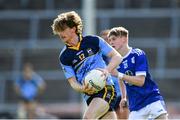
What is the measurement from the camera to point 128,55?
9391 millimetres

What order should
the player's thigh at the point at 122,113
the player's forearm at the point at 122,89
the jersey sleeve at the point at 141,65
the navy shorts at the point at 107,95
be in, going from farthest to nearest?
the player's thigh at the point at 122,113 → the player's forearm at the point at 122,89 → the jersey sleeve at the point at 141,65 → the navy shorts at the point at 107,95

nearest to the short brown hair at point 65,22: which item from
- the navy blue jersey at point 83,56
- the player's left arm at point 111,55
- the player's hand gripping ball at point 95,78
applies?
the navy blue jersey at point 83,56

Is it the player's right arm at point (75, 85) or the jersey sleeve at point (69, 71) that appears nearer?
the player's right arm at point (75, 85)

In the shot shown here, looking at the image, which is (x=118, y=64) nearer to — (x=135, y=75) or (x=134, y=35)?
(x=135, y=75)

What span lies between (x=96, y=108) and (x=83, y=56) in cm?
63

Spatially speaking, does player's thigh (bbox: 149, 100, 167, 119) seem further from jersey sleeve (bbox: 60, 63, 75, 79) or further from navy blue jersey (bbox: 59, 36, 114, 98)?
jersey sleeve (bbox: 60, 63, 75, 79)

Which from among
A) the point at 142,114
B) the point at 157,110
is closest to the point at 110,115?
the point at 142,114

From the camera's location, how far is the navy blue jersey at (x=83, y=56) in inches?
354

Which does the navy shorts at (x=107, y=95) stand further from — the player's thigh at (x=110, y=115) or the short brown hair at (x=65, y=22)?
the short brown hair at (x=65, y=22)

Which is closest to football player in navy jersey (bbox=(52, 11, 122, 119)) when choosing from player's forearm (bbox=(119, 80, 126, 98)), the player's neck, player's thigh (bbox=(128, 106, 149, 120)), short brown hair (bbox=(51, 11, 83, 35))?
short brown hair (bbox=(51, 11, 83, 35))

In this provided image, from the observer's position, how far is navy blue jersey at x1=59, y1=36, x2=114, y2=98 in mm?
9000

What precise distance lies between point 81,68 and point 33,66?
12586 millimetres

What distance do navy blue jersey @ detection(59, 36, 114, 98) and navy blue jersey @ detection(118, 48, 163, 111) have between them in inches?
17.1

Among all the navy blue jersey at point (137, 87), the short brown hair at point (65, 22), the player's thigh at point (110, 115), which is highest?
the short brown hair at point (65, 22)
